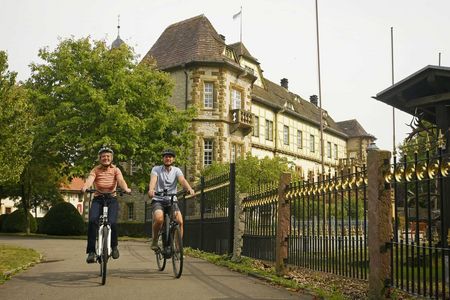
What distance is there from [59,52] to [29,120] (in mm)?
5028

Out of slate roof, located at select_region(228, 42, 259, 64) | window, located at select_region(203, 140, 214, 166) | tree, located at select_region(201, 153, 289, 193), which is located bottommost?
tree, located at select_region(201, 153, 289, 193)

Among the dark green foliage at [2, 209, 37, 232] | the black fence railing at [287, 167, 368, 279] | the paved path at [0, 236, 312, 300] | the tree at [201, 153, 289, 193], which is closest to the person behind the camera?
the black fence railing at [287, 167, 368, 279]

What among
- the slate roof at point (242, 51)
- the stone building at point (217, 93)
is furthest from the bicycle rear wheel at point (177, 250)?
the slate roof at point (242, 51)

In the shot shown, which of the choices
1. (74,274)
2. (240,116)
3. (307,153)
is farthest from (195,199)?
(307,153)

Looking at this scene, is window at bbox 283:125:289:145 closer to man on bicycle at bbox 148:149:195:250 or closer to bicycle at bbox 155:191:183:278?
man on bicycle at bbox 148:149:195:250

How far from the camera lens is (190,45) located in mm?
39406

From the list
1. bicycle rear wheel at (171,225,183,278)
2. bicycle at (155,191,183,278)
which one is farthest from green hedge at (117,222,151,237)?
bicycle rear wheel at (171,225,183,278)

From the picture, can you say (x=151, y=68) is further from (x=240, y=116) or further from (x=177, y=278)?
(x=177, y=278)

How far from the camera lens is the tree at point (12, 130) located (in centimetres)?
2509

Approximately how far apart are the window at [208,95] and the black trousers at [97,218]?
30.3 metres

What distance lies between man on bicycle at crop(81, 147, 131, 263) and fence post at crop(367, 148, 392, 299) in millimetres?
3659

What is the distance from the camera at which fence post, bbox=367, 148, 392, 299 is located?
5.73 metres

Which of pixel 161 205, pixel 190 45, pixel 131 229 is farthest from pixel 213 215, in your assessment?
pixel 190 45

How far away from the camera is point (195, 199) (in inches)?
609
